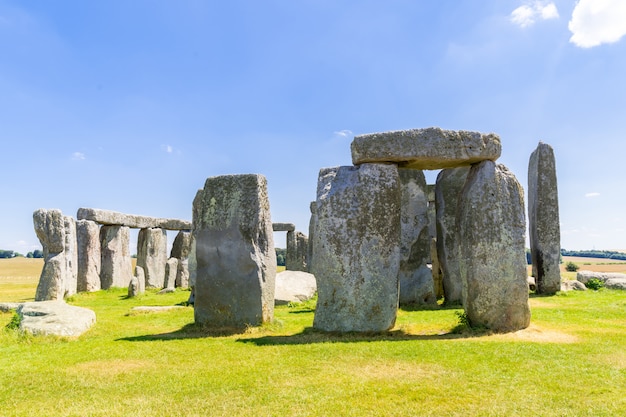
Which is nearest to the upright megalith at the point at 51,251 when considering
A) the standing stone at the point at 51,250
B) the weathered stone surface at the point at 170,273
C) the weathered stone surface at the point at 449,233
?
the standing stone at the point at 51,250

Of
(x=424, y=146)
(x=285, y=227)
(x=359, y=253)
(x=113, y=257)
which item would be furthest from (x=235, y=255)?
(x=285, y=227)

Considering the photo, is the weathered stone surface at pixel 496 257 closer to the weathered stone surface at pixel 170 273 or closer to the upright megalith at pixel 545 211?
the upright megalith at pixel 545 211

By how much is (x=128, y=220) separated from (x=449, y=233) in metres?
14.0

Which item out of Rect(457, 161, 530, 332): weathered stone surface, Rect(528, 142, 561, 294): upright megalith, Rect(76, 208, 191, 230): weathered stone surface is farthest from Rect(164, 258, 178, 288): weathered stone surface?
Rect(457, 161, 530, 332): weathered stone surface

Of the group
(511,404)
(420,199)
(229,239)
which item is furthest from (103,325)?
(420,199)

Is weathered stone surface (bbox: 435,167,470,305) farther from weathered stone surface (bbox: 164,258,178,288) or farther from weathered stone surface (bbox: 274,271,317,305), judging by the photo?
weathered stone surface (bbox: 164,258,178,288)

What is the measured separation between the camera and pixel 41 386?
5.12 m

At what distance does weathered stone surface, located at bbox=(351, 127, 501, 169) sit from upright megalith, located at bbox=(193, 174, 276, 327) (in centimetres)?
195

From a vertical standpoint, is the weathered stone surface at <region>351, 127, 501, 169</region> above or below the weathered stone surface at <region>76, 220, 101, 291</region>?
above

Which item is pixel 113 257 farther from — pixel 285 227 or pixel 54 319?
pixel 54 319

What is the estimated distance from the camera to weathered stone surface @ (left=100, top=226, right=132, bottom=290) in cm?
1952

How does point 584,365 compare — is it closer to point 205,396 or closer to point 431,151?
point 431,151

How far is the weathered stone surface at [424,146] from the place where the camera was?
25.9ft

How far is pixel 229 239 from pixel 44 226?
7.05 m
